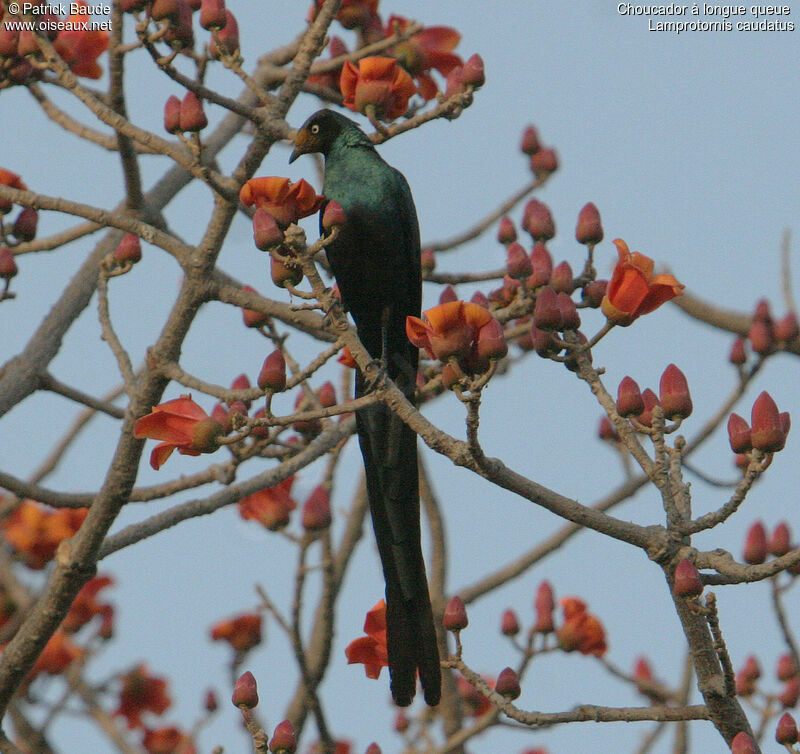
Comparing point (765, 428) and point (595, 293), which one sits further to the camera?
point (595, 293)

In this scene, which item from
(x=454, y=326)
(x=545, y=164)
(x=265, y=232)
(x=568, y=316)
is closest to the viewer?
(x=454, y=326)

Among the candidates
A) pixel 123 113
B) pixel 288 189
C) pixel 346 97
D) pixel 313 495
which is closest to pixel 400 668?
pixel 313 495

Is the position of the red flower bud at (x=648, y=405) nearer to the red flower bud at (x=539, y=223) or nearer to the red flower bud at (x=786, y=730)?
the red flower bud at (x=786, y=730)

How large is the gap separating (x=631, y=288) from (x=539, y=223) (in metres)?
1.42

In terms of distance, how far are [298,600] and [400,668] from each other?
32.9 inches

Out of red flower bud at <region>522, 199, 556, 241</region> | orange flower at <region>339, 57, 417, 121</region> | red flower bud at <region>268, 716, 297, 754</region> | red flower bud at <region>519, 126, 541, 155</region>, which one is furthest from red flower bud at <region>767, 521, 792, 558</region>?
red flower bud at <region>519, 126, 541, 155</region>

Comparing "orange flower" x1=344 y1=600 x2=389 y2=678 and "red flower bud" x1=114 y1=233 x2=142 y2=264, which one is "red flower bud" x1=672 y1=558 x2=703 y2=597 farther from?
"red flower bud" x1=114 y1=233 x2=142 y2=264

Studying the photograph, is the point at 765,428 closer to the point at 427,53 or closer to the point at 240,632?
the point at 427,53

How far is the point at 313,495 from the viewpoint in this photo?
→ 4477 mm

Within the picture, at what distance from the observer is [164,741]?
5895mm

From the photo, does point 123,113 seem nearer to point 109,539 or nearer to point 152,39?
point 152,39

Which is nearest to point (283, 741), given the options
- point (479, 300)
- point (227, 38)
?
point (479, 300)

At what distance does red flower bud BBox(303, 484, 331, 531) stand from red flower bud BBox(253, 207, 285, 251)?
1.75m

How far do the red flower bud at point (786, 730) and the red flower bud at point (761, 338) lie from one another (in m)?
2.07
